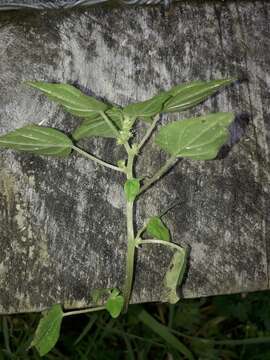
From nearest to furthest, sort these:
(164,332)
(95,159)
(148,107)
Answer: (148,107)
(95,159)
(164,332)

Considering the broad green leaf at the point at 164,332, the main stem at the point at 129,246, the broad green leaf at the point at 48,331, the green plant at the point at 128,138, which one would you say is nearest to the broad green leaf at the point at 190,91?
the green plant at the point at 128,138

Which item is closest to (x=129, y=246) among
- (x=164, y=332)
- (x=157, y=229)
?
(x=157, y=229)

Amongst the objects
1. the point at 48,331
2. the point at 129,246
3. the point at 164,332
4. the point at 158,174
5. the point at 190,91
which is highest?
the point at 190,91

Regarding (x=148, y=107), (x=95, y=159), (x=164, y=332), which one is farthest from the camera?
(x=164, y=332)

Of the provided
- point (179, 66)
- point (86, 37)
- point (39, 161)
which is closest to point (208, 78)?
point (179, 66)

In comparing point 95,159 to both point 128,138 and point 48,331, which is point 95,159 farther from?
point 48,331

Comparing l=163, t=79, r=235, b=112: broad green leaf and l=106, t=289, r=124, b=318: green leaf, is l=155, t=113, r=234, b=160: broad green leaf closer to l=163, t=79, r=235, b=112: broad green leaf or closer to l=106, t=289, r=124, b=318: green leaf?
l=163, t=79, r=235, b=112: broad green leaf

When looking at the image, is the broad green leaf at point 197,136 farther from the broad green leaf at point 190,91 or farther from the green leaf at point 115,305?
the green leaf at point 115,305
